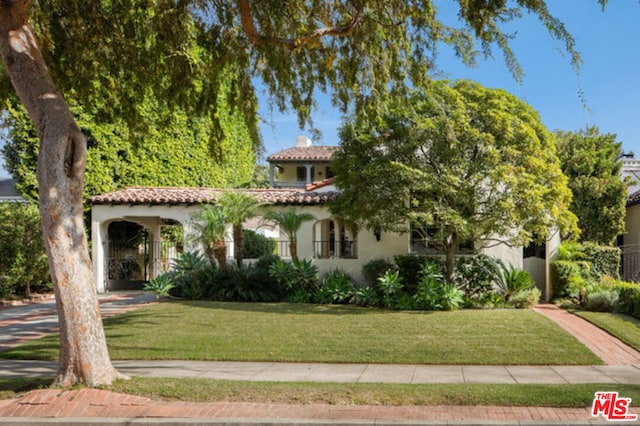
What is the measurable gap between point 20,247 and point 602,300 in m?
16.9

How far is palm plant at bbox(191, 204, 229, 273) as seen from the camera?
1580cm

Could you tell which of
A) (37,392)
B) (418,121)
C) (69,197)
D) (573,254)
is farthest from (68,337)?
(573,254)

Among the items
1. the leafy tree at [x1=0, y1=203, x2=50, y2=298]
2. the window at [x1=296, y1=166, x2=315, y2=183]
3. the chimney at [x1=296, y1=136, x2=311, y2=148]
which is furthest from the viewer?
the chimney at [x1=296, y1=136, x2=311, y2=148]

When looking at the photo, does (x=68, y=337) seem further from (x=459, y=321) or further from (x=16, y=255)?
(x=16, y=255)

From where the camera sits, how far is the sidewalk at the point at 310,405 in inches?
232

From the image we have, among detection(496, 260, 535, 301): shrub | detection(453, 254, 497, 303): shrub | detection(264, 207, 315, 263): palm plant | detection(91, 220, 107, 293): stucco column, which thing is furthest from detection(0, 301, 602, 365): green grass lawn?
detection(91, 220, 107, 293): stucco column

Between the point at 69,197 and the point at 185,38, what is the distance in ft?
16.1

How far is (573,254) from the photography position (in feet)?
53.7

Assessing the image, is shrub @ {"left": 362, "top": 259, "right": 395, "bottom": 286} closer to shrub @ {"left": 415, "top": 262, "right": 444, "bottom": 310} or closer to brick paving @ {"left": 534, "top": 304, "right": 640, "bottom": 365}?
shrub @ {"left": 415, "top": 262, "right": 444, "bottom": 310}

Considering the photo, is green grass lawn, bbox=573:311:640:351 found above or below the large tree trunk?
below

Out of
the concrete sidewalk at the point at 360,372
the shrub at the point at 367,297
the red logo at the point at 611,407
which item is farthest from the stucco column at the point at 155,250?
the red logo at the point at 611,407

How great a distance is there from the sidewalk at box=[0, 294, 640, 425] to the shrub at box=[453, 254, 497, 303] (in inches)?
153

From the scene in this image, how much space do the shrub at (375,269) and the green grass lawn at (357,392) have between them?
9113mm

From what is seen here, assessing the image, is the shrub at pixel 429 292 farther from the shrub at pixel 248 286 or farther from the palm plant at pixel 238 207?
the palm plant at pixel 238 207
